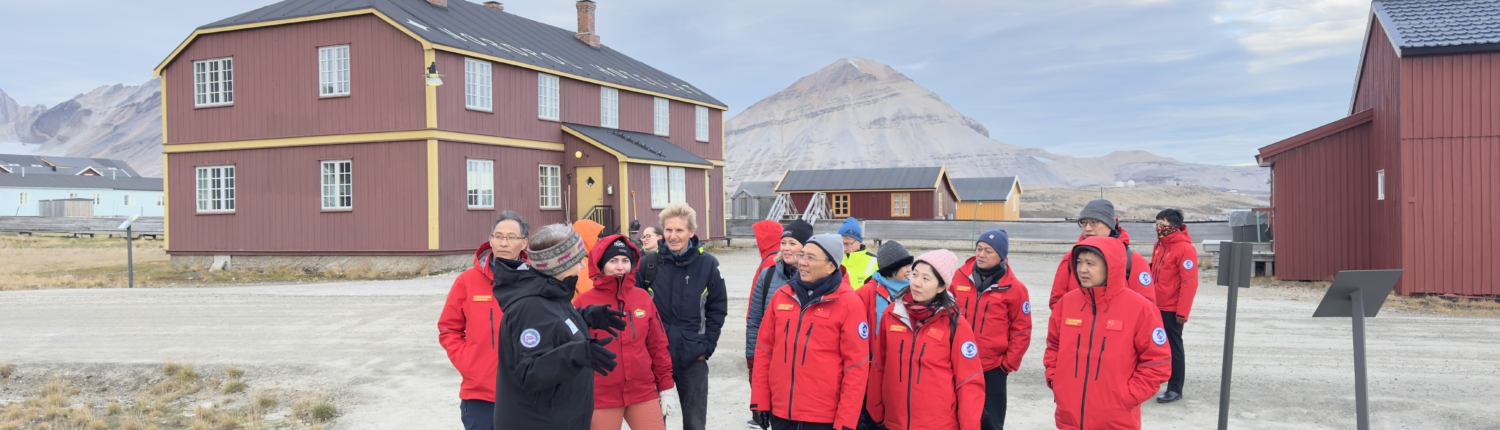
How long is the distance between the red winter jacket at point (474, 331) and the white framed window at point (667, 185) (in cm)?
1851

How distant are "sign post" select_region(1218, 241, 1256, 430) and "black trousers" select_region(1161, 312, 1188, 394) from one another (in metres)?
0.88

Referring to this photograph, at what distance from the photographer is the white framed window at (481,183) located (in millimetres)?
20469

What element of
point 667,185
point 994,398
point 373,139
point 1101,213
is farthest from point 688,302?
point 667,185

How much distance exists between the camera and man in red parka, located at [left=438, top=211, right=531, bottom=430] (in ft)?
14.4

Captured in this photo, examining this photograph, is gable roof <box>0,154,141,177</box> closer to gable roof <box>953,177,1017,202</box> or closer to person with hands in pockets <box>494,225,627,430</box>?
gable roof <box>953,177,1017,202</box>

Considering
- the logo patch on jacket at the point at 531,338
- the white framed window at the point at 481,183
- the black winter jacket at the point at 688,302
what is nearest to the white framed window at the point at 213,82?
the white framed window at the point at 481,183

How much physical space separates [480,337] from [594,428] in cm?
72

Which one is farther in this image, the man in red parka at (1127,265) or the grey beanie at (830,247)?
the man in red parka at (1127,265)

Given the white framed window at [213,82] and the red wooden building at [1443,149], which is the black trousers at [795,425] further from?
the white framed window at [213,82]

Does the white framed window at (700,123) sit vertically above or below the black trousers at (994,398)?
above

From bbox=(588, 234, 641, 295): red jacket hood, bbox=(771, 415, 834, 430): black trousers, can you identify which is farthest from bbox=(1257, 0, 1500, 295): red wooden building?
bbox=(588, 234, 641, 295): red jacket hood

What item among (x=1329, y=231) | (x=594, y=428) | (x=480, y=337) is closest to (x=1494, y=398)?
(x=594, y=428)

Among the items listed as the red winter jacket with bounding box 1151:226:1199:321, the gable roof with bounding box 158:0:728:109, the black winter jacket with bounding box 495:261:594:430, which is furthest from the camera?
the gable roof with bounding box 158:0:728:109

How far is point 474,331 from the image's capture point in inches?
173
